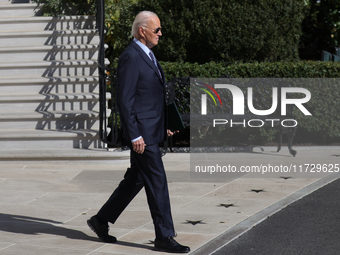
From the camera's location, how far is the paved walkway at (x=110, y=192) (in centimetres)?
508

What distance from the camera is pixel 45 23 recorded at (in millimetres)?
12102

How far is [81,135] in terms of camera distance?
9305mm

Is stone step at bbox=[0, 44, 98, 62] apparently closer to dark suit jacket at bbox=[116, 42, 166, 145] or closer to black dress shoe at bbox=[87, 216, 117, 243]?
black dress shoe at bbox=[87, 216, 117, 243]

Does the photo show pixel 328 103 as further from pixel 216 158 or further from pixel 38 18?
pixel 38 18

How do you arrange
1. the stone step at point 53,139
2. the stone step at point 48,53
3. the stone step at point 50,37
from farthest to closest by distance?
the stone step at point 50,37
the stone step at point 48,53
the stone step at point 53,139

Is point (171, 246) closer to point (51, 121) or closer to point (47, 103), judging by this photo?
point (51, 121)

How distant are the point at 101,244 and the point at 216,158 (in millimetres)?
4733

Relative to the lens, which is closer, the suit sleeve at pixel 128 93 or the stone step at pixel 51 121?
the suit sleeve at pixel 128 93

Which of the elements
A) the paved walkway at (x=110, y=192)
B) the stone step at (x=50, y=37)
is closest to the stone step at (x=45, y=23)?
the stone step at (x=50, y=37)

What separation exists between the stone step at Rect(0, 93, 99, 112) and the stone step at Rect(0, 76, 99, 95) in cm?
35

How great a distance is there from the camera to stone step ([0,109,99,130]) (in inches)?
382

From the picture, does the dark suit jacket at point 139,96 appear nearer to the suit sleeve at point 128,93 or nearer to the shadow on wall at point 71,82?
the suit sleeve at point 128,93

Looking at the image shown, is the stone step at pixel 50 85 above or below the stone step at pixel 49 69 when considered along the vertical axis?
below

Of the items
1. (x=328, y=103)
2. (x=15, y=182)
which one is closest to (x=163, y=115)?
(x=15, y=182)
